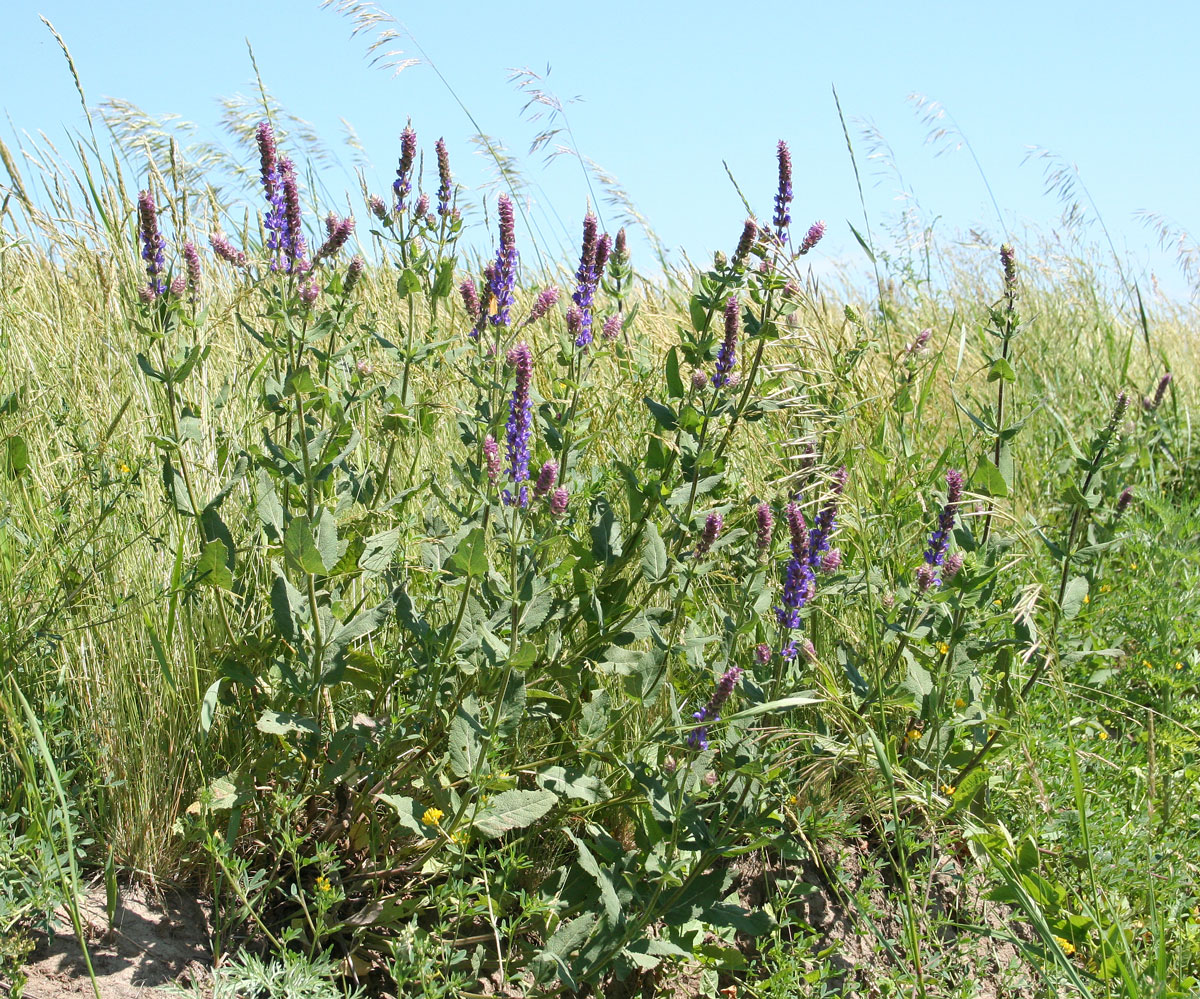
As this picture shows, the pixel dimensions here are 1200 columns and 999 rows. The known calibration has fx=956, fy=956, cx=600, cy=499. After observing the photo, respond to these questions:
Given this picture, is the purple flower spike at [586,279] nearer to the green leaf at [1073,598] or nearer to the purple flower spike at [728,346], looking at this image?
the purple flower spike at [728,346]

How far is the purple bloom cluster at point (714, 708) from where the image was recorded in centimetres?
169

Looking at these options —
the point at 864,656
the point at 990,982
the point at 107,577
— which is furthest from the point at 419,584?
the point at 990,982

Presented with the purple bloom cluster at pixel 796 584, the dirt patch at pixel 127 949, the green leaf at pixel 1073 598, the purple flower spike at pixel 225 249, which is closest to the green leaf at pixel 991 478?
the green leaf at pixel 1073 598

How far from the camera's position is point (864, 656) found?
8.22 ft

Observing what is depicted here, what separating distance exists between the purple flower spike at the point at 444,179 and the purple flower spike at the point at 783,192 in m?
0.79

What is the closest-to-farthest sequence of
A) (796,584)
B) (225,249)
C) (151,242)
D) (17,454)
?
(796,584), (151,242), (225,249), (17,454)

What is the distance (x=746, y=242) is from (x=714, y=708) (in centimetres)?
101

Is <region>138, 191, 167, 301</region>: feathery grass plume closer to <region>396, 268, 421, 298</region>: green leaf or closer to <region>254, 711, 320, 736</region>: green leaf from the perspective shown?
<region>396, 268, 421, 298</region>: green leaf


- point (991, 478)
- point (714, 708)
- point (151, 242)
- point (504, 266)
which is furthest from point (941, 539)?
point (151, 242)

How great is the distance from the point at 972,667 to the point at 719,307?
1.00 meters

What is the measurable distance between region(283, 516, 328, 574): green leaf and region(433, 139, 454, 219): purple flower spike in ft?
3.18

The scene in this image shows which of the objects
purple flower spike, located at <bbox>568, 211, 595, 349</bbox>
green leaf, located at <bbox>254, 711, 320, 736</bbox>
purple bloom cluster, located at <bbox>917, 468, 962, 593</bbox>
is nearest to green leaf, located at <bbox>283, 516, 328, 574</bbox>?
green leaf, located at <bbox>254, 711, 320, 736</bbox>

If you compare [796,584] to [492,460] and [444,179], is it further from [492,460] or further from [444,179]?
[444,179]

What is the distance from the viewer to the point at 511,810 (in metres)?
1.86
